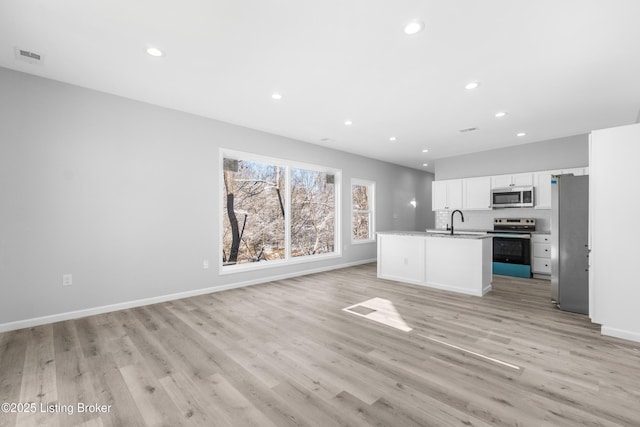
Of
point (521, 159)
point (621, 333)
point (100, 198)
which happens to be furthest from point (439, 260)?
point (100, 198)

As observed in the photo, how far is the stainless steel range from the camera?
5.61 m

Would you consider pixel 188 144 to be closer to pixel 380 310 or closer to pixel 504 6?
pixel 380 310

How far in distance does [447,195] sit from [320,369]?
6.07 metres

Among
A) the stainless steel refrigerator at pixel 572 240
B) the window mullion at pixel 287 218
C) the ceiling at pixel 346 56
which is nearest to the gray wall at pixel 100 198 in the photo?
the ceiling at pixel 346 56

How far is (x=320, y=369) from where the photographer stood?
2199mm

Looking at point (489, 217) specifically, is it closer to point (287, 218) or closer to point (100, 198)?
point (287, 218)

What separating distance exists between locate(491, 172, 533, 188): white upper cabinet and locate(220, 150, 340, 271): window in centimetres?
354

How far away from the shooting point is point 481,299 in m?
4.09

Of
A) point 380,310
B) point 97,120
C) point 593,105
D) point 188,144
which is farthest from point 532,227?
point 97,120

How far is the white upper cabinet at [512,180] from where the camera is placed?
5.89 meters

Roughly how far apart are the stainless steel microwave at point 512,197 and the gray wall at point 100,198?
5453 mm

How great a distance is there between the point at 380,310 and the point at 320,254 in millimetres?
2832

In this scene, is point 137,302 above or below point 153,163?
below

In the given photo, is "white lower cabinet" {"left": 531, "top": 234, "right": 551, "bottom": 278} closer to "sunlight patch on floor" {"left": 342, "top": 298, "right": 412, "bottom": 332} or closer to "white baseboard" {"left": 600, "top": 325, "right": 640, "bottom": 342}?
"white baseboard" {"left": 600, "top": 325, "right": 640, "bottom": 342}
